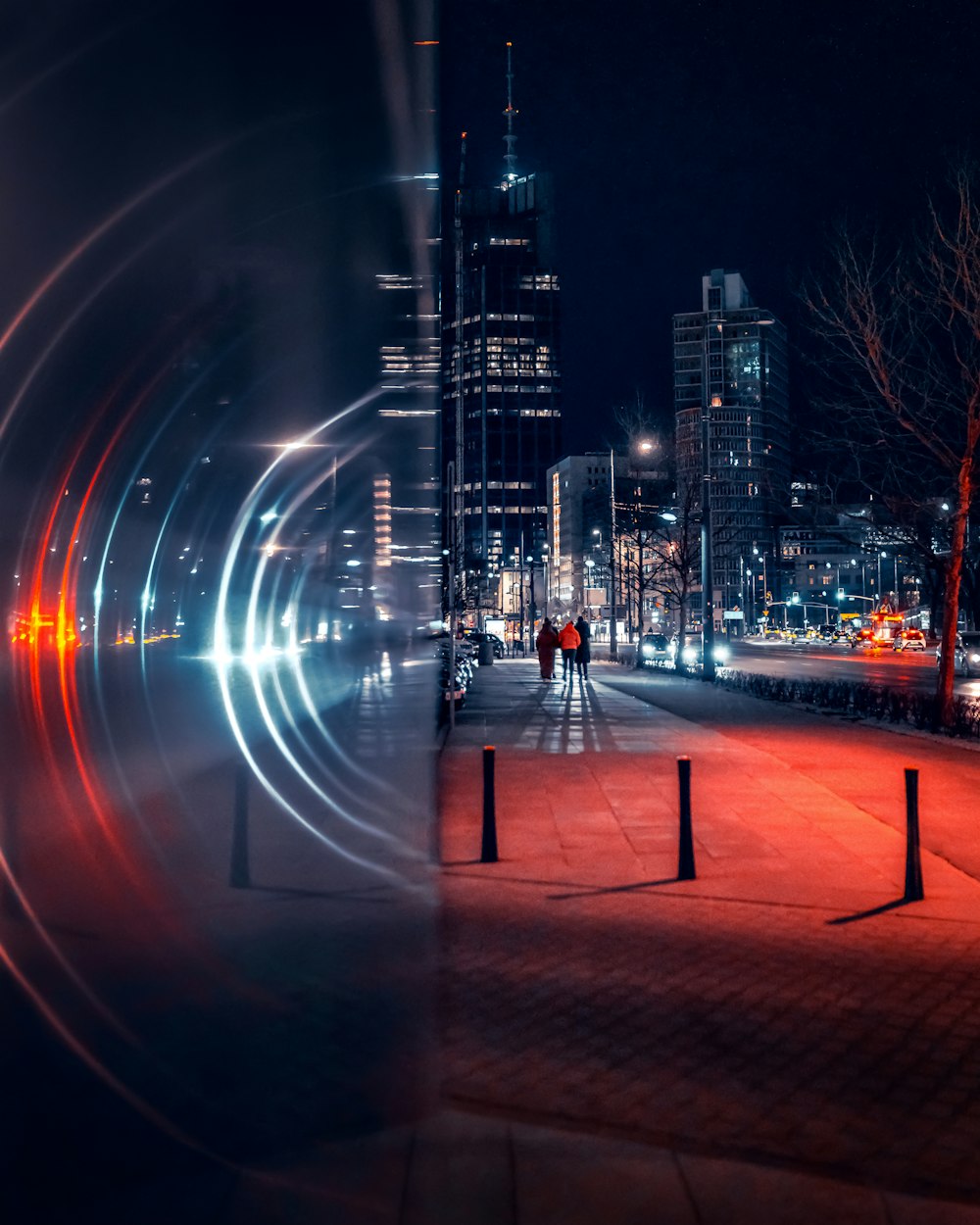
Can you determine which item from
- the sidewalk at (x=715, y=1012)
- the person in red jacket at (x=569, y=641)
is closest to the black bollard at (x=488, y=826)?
the sidewalk at (x=715, y=1012)

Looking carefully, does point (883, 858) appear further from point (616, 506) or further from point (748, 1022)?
point (616, 506)

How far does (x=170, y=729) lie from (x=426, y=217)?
1080 centimetres

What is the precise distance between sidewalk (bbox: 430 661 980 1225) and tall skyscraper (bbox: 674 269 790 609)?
1057 inches

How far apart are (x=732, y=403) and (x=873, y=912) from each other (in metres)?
105

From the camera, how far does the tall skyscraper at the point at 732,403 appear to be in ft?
198

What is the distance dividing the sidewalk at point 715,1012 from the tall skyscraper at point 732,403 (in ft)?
88.1

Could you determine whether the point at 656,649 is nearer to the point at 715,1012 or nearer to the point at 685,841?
the point at 685,841

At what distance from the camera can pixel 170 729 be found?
23391mm

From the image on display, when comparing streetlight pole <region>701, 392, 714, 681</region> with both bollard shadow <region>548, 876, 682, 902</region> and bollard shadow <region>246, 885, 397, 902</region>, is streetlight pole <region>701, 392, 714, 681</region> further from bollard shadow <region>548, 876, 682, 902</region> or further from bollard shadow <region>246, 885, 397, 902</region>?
bollard shadow <region>246, 885, 397, 902</region>

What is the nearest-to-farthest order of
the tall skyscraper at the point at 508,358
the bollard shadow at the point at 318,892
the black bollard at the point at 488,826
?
the bollard shadow at the point at 318,892
the black bollard at the point at 488,826
the tall skyscraper at the point at 508,358

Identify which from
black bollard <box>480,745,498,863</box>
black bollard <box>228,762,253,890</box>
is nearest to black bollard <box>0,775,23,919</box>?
black bollard <box>228,762,253,890</box>

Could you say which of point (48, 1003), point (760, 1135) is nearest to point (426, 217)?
point (48, 1003)

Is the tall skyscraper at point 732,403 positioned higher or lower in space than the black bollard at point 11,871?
higher

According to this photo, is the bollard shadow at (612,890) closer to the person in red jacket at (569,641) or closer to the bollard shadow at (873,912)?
the bollard shadow at (873,912)
